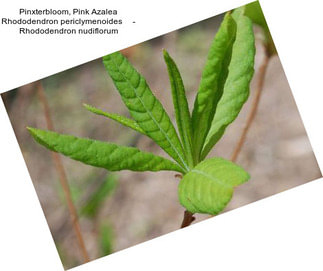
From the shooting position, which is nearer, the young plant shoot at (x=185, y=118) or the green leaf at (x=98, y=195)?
the young plant shoot at (x=185, y=118)

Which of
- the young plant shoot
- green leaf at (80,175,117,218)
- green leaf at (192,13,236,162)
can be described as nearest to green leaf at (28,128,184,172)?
the young plant shoot

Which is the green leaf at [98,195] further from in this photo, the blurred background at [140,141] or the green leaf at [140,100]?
the green leaf at [140,100]

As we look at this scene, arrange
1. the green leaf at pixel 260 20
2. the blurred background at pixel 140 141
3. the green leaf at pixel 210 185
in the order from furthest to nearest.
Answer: the blurred background at pixel 140 141, the green leaf at pixel 260 20, the green leaf at pixel 210 185

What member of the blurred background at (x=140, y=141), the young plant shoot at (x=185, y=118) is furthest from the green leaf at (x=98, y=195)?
the young plant shoot at (x=185, y=118)

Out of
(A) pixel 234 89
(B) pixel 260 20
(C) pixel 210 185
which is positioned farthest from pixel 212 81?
(B) pixel 260 20

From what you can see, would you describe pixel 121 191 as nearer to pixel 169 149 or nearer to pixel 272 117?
pixel 272 117

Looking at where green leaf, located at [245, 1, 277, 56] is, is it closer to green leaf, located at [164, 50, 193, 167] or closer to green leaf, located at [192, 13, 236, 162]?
green leaf, located at [192, 13, 236, 162]

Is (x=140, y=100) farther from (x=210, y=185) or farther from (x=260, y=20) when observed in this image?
(x=260, y=20)

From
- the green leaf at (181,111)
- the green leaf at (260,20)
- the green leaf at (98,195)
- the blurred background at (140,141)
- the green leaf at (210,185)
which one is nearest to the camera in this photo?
the green leaf at (210,185)
